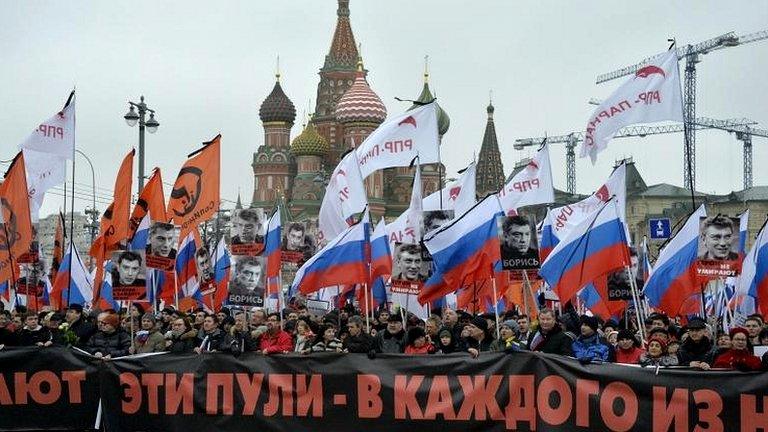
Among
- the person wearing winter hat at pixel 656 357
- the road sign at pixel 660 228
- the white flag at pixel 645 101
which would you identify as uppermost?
the white flag at pixel 645 101

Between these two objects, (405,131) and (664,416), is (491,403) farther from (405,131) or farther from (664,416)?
(405,131)

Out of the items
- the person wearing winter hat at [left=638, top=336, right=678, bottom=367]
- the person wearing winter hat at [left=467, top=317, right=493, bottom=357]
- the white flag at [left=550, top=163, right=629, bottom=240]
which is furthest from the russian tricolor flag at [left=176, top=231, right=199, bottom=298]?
the person wearing winter hat at [left=638, top=336, right=678, bottom=367]

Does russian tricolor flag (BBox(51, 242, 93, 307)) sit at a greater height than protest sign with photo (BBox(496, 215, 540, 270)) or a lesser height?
lesser

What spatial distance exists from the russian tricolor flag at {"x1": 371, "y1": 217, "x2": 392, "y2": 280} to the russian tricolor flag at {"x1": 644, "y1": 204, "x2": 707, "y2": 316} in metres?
4.03

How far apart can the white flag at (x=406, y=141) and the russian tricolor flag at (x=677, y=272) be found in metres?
3.34

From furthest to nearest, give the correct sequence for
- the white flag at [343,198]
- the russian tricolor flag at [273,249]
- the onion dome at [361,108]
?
the onion dome at [361,108], the russian tricolor flag at [273,249], the white flag at [343,198]

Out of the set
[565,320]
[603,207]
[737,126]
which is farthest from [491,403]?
[737,126]

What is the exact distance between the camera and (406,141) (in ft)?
59.7

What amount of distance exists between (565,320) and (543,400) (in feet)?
19.3

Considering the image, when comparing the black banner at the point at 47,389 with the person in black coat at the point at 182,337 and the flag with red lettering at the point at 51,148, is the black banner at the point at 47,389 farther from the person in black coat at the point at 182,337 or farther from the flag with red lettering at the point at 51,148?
the flag with red lettering at the point at 51,148

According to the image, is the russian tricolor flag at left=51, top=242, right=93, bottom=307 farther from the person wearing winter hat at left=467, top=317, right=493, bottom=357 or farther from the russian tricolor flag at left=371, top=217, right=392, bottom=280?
the person wearing winter hat at left=467, top=317, right=493, bottom=357

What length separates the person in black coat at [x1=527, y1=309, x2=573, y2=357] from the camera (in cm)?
1198

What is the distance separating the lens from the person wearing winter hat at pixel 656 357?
11.2 meters

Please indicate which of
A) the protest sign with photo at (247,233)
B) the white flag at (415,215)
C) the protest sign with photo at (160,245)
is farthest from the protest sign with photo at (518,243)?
the protest sign with photo at (247,233)
